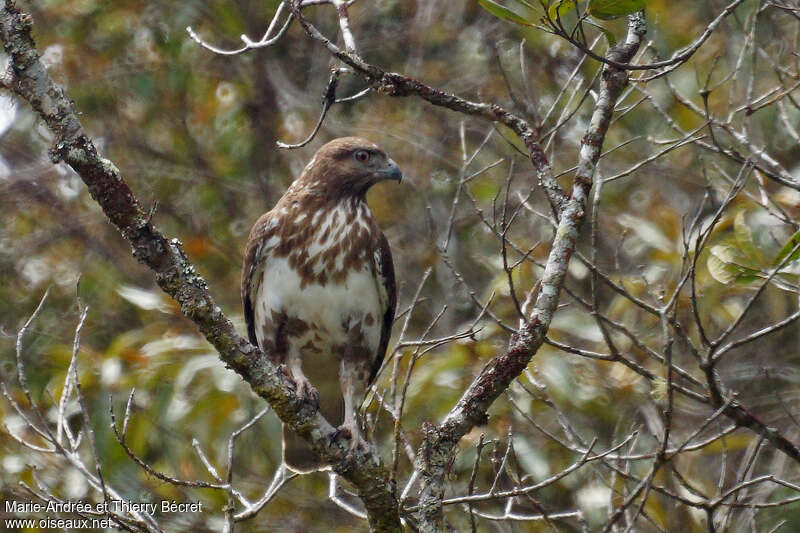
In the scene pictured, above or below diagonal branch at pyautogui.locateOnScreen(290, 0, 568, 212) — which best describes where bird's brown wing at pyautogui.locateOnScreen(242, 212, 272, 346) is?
above

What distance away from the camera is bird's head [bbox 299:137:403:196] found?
583 cm

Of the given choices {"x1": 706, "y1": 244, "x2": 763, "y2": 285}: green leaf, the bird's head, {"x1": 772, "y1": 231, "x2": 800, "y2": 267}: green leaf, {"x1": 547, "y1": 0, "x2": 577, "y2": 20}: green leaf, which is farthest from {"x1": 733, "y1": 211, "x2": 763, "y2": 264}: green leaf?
the bird's head

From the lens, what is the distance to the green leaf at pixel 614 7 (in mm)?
3455

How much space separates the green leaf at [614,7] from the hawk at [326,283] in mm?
2322

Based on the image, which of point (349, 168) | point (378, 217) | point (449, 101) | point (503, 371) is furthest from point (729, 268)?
point (378, 217)

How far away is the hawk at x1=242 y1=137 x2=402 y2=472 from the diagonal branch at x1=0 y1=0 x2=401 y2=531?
100 cm

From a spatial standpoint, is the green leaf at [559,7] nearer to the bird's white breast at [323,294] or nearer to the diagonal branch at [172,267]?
the diagonal branch at [172,267]

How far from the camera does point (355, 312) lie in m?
5.54

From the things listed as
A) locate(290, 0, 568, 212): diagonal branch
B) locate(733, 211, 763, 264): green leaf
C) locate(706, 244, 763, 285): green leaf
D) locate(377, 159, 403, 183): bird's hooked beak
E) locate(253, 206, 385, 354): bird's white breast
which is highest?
locate(377, 159, 403, 183): bird's hooked beak

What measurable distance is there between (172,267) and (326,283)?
1.96 meters

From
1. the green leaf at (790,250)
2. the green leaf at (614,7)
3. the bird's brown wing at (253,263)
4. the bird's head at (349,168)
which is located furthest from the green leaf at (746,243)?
the bird's brown wing at (253,263)

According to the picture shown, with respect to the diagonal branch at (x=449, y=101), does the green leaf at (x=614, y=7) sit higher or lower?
lower

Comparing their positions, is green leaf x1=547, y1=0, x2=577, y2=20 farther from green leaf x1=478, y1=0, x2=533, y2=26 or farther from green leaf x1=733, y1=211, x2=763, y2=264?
green leaf x1=733, y1=211, x2=763, y2=264

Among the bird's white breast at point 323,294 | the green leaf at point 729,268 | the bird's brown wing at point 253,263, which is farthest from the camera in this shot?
the bird's brown wing at point 253,263
